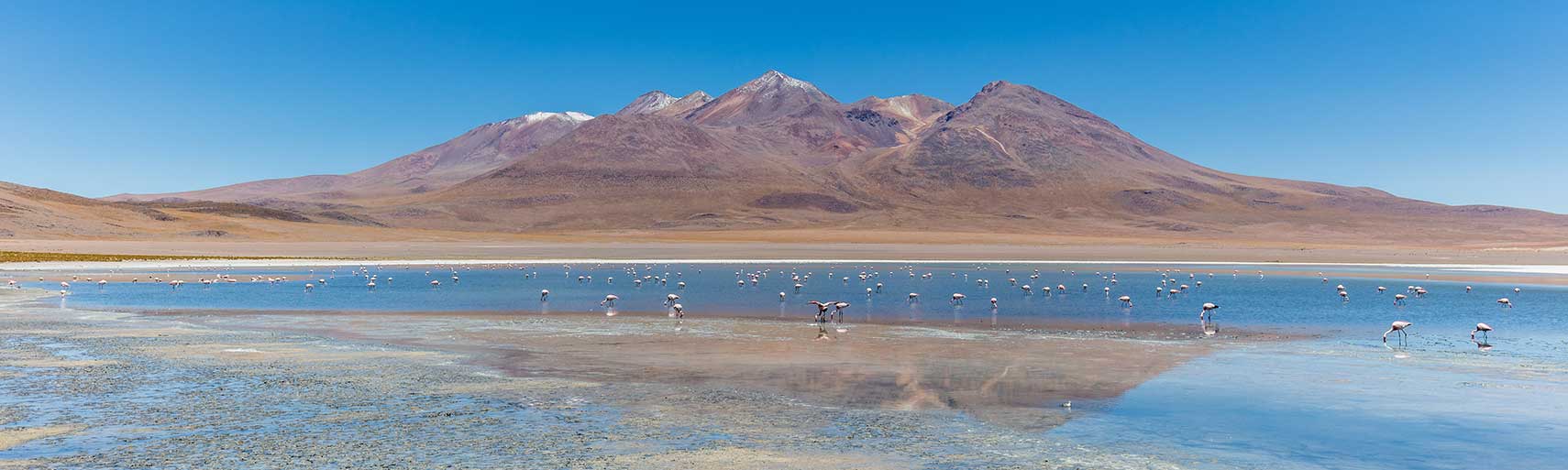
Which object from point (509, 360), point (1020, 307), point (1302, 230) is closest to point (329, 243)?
point (1020, 307)

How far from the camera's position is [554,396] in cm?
1700

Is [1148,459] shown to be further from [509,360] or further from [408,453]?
[509,360]

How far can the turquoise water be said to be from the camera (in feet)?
45.4

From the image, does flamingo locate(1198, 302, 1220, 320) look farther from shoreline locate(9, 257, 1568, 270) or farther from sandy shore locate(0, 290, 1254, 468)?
shoreline locate(9, 257, 1568, 270)

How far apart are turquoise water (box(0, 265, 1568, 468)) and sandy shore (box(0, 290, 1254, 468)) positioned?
5.25 feet

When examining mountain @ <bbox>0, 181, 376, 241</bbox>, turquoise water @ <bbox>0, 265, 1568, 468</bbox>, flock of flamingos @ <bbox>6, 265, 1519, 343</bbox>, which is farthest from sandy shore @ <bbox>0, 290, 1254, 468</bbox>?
mountain @ <bbox>0, 181, 376, 241</bbox>

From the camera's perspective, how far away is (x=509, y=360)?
21.6 metres

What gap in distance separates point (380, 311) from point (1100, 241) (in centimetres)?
11061

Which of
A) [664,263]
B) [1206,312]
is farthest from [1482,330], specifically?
[664,263]

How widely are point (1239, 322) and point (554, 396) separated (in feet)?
72.1

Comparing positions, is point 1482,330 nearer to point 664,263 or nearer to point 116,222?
point 664,263

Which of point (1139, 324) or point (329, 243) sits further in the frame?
point (329, 243)

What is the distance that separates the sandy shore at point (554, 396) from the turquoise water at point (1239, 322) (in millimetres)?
1599

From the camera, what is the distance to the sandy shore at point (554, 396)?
1279 cm
